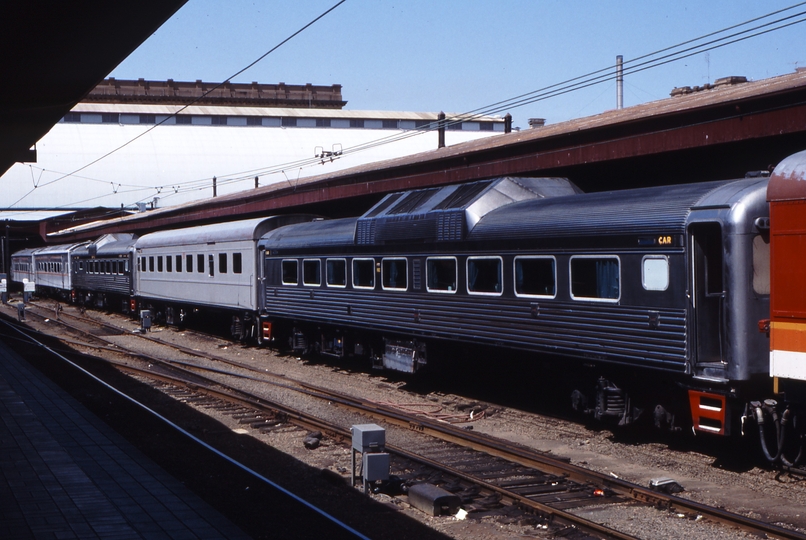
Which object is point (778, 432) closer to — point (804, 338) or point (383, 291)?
point (804, 338)

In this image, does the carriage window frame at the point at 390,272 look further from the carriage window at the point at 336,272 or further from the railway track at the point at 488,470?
the railway track at the point at 488,470

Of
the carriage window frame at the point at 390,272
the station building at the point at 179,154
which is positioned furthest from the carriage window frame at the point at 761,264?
the station building at the point at 179,154

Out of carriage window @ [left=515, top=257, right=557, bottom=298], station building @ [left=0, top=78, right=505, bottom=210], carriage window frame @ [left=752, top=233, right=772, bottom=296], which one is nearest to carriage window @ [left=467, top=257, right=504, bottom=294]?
carriage window @ [left=515, top=257, right=557, bottom=298]

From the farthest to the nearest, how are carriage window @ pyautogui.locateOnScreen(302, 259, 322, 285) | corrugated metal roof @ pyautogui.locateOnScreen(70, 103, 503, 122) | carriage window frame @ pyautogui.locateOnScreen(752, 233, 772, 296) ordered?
corrugated metal roof @ pyautogui.locateOnScreen(70, 103, 503, 122) → carriage window @ pyautogui.locateOnScreen(302, 259, 322, 285) → carriage window frame @ pyautogui.locateOnScreen(752, 233, 772, 296)

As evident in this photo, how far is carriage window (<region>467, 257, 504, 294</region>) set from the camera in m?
13.3

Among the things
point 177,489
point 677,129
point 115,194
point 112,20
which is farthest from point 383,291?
point 115,194

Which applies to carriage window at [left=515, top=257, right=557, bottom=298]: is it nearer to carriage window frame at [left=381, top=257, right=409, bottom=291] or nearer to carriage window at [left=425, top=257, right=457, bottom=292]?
carriage window at [left=425, top=257, right=457, bottom=292]

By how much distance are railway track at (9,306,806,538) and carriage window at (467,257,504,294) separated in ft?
7.27

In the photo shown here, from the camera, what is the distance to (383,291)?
16672 mm

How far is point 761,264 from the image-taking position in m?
9.72

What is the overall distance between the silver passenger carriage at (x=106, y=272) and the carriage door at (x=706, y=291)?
28.5 m

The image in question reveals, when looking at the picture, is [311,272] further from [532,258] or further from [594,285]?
[594,285]

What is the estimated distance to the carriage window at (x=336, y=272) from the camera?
59.8ft

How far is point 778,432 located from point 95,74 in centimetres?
842
